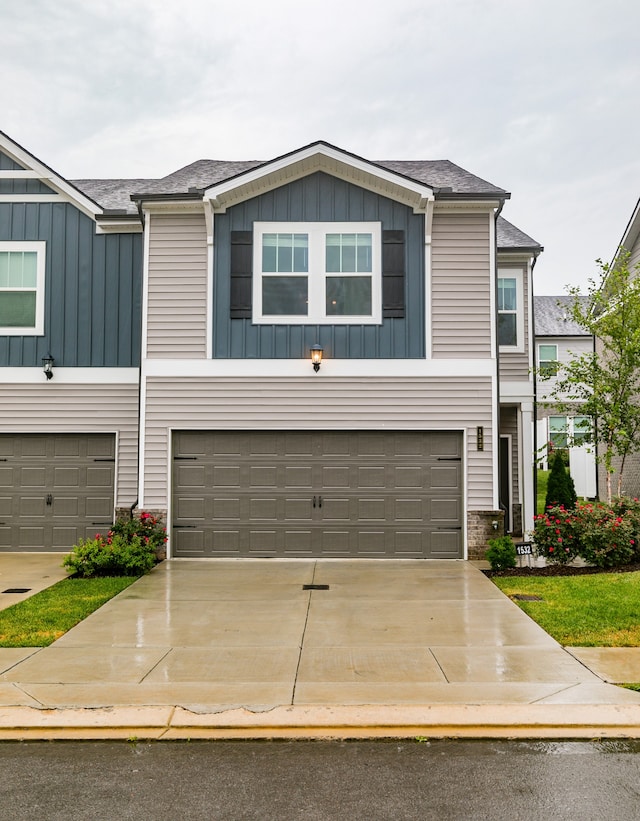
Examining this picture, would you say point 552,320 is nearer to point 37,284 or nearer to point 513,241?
point 513,241

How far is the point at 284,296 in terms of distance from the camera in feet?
39.1

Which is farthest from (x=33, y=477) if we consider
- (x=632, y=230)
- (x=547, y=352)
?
(x=547, y=352)

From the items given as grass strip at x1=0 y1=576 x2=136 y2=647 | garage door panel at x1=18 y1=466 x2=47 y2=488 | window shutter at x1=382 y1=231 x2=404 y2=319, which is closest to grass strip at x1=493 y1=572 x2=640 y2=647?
window shutter at x1=382 y1=231 x2=404 y2=319

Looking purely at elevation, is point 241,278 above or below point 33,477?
→ above

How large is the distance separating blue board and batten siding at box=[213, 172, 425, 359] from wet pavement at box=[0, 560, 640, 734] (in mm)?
4030

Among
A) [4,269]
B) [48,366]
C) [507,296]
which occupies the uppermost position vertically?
[4,269]

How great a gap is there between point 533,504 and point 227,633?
827 centimetres

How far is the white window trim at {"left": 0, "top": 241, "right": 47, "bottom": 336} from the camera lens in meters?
12.9

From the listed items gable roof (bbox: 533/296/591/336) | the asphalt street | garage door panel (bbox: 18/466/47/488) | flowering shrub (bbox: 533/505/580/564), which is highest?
gable roof (bbox: 533/296/591/336)

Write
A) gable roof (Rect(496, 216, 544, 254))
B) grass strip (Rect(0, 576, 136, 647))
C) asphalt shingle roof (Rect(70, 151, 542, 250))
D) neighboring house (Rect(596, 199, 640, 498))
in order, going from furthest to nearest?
neighboring house (Rect(596, 199, 640, 498))
gable roof (Rect(496, 216, 544, 254))
asphalt shingle roof (Rect(70, 151, 542, 250))
grass strip (Rect(0, 576, 136, 647))

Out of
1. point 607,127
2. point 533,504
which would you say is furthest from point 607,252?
point 533,504

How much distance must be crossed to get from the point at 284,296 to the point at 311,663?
6.95m

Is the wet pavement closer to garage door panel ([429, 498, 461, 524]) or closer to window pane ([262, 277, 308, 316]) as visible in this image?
garage door panel ([429, 498, 461, 524])

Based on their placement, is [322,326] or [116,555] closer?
[116,555]
